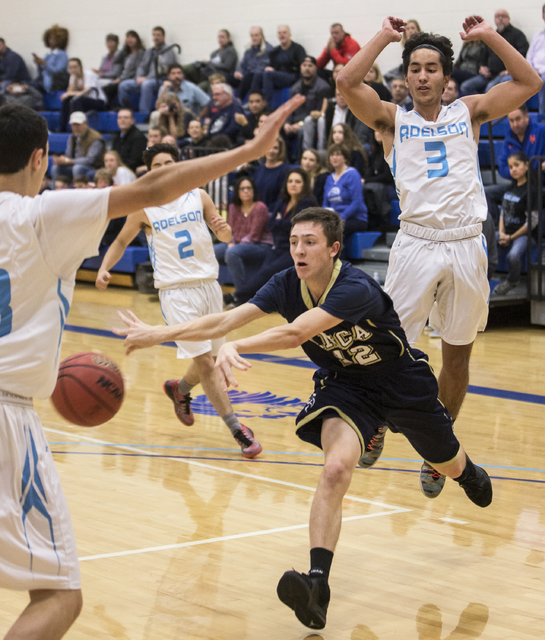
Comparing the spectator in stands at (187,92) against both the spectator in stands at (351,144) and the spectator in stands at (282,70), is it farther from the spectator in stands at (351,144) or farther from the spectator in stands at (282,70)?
the spectator in stands at (351,144)

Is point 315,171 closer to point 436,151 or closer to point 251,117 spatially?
point 251,117

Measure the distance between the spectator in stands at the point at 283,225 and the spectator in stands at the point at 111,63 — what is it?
7.21m

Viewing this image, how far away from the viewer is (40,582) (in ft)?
7.97

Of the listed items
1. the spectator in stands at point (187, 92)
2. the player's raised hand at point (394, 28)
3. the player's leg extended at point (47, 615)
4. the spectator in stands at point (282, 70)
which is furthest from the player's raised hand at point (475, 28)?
the spectator in stands at point (187, 92)

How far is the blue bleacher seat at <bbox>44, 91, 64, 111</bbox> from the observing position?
18.9 meters

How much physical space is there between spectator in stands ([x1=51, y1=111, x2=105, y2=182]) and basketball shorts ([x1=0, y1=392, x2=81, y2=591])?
43.9ft

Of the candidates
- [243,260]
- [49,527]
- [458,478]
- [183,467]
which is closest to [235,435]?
[183,467]

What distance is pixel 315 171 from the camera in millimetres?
12266

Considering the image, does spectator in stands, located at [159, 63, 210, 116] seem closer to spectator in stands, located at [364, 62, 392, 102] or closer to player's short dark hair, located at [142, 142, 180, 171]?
spectator in stands, located at [364, 62, 392, 102]

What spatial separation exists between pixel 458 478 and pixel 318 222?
1.45m

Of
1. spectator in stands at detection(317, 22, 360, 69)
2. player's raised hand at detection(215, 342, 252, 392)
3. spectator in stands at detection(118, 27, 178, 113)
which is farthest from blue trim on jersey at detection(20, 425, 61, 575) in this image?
spectator in stands at detection(118, 27, 178, 113)

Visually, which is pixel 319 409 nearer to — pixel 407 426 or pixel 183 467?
pixel 407 426

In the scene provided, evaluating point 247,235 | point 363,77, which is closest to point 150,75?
point 247,235

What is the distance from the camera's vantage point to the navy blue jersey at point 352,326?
12.4 ft
